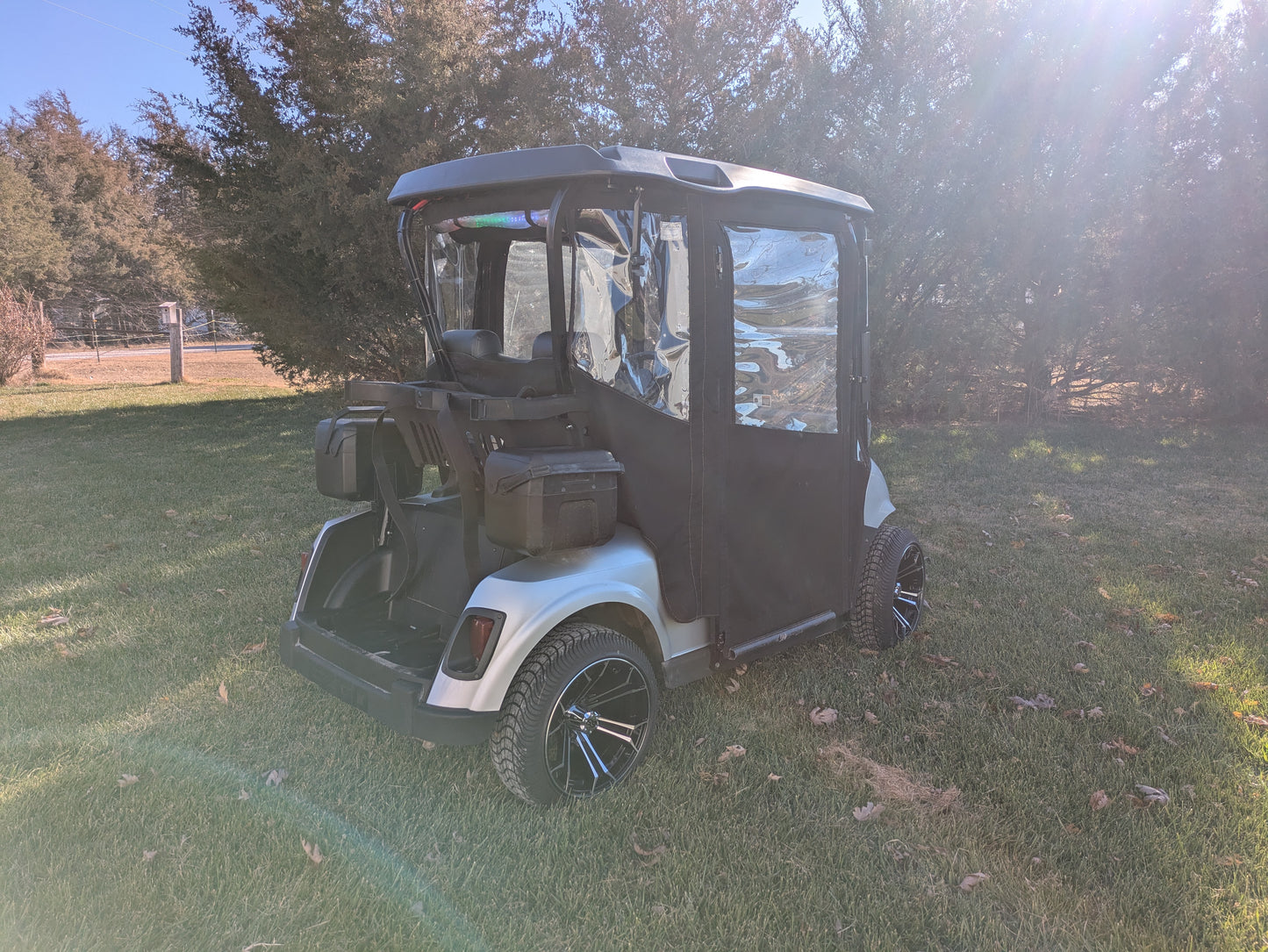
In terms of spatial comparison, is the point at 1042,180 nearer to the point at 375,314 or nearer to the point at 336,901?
the point at 375,314

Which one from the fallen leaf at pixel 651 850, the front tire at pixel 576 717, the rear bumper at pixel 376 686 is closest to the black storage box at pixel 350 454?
the rear bumper at pixel 376 686

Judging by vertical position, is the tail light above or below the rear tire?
above

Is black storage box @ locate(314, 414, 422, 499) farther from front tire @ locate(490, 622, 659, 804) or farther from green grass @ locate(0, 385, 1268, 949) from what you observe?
front tire @ locate(490, 622, 659, 804)

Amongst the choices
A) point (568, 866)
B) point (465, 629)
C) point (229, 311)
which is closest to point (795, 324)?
point (465, 629)

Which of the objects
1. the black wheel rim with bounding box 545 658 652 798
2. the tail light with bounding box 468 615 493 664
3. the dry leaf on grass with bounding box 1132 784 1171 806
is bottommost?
the dry leaf on grass with bounding box 1132 784 1171 806

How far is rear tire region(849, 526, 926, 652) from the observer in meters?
4.13

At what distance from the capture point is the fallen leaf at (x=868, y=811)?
2.91m

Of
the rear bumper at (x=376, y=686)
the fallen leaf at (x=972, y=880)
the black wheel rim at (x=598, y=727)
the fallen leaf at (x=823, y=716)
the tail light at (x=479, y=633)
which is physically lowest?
the fallen leaf at (x=972, y=880)

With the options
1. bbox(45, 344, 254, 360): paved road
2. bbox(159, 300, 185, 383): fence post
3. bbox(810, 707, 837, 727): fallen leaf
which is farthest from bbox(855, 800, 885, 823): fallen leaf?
bbox(45, 344, 254, 360): paved road

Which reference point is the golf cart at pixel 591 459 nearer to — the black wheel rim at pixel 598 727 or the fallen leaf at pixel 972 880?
the black wheel rim at pixel 598 727

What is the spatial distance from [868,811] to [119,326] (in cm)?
4125

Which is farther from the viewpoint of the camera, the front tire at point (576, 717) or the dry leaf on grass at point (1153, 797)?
the dry leaf on grass at point (1153, 797)

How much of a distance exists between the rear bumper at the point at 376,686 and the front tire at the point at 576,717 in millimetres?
119

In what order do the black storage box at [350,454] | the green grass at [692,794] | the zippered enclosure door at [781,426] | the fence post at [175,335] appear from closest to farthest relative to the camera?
the green grass at [692,794], the zippered enclosure door at [781,426], the black storage box at [350,454], the fence post at [175,335]
